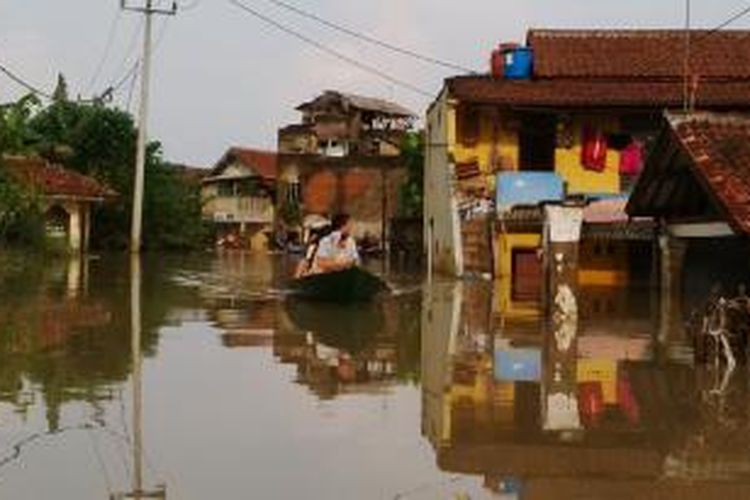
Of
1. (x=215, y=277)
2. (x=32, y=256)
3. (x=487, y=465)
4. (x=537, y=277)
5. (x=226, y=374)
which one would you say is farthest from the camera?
(x=32, y=256)

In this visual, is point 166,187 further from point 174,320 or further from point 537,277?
point 174,320

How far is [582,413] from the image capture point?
12.7 meters

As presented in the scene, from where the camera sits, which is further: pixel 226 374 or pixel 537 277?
pixel 537 277

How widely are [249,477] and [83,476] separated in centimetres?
117

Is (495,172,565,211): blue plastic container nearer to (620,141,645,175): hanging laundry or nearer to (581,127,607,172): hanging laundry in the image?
(581,127,607,172): hanging laundry

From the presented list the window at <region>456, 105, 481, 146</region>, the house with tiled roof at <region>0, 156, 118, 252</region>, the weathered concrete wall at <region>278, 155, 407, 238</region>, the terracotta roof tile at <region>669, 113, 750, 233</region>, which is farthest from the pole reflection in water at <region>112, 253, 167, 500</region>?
the weathered concrete wall at <region>278, 155, 407, 238</region>

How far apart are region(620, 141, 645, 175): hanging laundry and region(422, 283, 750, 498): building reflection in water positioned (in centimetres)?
1684

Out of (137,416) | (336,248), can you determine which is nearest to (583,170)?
(336,248)

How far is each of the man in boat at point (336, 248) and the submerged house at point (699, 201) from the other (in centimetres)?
642

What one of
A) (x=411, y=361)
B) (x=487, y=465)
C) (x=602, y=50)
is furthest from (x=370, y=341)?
(x=602, y=50)

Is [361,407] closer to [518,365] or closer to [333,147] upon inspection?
[518,365]

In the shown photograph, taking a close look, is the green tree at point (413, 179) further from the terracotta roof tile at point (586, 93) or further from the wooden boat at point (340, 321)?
the wooden boat at point (340, 321)

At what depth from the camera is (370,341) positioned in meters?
19.5

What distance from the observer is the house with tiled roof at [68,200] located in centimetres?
4722
